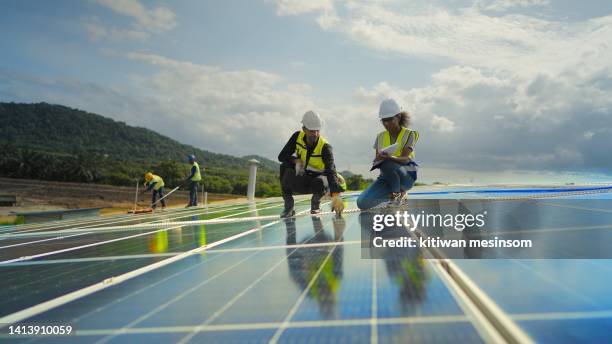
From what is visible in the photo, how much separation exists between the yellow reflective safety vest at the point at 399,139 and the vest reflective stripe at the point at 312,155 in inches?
41.0

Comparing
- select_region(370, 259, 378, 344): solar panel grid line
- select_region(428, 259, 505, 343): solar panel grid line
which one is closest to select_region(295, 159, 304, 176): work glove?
select_region(370, 259, 378, 344): solar panel grid line

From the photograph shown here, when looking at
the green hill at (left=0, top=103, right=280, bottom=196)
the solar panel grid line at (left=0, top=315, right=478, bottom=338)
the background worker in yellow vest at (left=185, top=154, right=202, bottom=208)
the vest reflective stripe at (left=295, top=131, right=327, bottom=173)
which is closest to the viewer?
the solar panel grid line at (left=0, top=315, right=478, bottom=338)

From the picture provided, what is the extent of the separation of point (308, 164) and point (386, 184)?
4.70 feet

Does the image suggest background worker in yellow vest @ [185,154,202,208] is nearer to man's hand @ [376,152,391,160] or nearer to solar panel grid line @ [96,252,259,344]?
man's hand @ [376,152,391,160]

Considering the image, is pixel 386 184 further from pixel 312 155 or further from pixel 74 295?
pixel 74 295

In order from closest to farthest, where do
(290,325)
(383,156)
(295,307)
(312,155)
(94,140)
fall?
(290,325) < (295,307) < (383,156) < (312,155) < (94,140)

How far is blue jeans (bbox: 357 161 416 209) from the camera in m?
6.04

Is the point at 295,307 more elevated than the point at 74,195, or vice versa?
the point at 295,307

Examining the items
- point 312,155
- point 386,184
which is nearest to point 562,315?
point 386,184

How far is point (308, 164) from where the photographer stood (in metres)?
7.06

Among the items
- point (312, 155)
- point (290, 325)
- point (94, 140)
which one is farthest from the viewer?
point (94, 140)

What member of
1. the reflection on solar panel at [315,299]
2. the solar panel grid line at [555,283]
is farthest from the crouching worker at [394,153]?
the solar panel grid line at [555,283]

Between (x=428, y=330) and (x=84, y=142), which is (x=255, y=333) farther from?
(x=84, y=142)

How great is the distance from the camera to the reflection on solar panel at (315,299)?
1.62 metres
